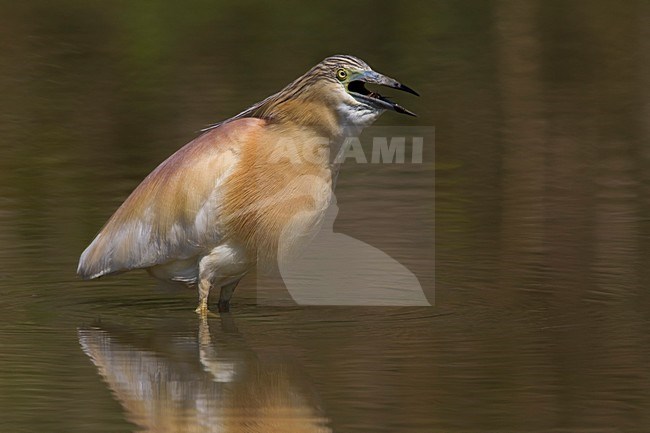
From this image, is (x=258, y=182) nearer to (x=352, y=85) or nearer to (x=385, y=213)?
(x=352, y=85)

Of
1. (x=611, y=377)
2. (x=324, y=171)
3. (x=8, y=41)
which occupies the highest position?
(x=8, y=41)

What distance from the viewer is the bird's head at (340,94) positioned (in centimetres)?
889

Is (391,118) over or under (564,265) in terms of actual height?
over

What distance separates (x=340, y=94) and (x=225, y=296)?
151cm

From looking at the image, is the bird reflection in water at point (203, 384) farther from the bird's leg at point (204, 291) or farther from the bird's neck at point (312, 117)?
the bird's neck at point (312, 117)

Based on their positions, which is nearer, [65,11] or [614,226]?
[614,226]

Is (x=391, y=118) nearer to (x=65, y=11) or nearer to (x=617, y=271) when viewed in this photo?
(x=617, y=271)

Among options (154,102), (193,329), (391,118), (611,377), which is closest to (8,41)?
(154,102)

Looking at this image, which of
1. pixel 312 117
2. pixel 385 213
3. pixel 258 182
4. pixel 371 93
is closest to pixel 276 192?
pixel 258 182

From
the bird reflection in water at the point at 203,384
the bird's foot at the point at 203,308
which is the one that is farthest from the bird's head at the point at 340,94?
the bird reflection in water at the point at 203,384

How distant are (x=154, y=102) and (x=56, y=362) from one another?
872 cm

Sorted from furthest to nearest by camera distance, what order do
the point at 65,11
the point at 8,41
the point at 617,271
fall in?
the point at 65,11 → the point at 8,41 → the point at 617,271

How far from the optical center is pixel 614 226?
→ 11648 millimetres

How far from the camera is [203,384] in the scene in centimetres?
809
